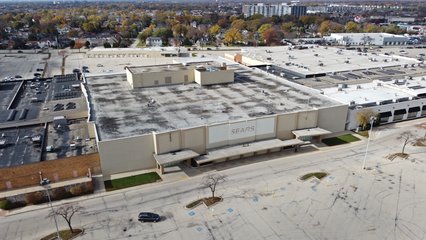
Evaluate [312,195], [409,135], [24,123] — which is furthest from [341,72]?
[24,123]

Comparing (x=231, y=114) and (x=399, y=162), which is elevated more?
(x=231, y=114)

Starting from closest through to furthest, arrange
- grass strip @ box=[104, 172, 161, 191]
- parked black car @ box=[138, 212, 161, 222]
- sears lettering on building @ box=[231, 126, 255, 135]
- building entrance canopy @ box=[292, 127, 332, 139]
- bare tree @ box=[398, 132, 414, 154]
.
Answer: parked black car @ box=[138, 212, 161, 222] < grass strip @ box=[104, 172, 161, 191] < sears lettering on building @ box=[231, 126, 255, 135] < building entrance canopy @ box=[292, 127, 332, 139] < bare tree @ box=[398, 132, 414, 154]

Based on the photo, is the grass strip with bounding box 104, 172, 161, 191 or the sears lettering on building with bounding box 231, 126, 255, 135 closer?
the grass strip with bounding box 104, 172, 161, 191

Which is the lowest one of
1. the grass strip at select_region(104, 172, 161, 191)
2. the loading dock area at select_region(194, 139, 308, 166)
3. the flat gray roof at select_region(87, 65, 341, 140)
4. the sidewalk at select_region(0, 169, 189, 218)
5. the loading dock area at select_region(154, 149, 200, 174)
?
the sidewalk at select_region(0, 169, 189, 218)

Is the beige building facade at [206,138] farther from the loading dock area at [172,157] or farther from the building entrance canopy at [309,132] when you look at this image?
the building entrance canopy at [309,132]

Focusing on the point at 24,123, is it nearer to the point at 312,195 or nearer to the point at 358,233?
the point at 312,195

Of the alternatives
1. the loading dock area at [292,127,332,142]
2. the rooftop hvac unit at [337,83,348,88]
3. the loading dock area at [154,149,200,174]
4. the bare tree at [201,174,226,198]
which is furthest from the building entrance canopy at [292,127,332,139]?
the rooftop hvac unit at [337,83,348,88]

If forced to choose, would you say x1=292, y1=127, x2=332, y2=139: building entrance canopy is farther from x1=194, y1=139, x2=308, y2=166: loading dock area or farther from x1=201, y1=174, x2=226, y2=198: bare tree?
x1=201, y1=174, x2=226, y2=198: bare tree

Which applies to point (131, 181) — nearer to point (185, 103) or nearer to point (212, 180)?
point (212, 180)

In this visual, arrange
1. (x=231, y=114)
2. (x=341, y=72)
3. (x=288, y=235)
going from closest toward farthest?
1. (x=288, y=235)
2. (x=231, y=114)
3. (x=341, y=72)
